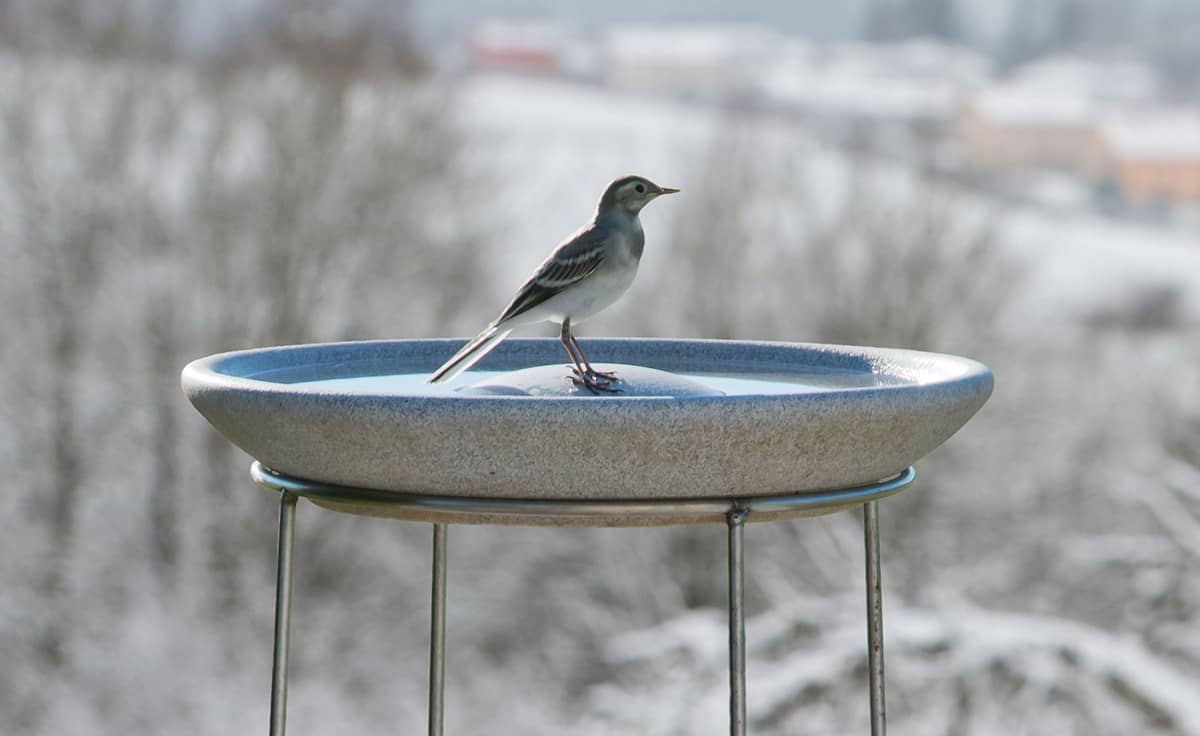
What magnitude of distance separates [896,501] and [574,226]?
673cm

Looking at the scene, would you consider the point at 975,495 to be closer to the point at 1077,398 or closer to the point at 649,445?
the point at 1077,398

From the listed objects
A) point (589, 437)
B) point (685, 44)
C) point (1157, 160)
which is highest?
point (685, 44)

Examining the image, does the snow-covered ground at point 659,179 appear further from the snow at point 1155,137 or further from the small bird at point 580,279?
the snow at point 1155,137

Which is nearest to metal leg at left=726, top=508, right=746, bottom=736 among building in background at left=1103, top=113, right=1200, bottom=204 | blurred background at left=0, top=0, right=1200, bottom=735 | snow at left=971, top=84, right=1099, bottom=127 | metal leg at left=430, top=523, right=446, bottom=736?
metal leg at left=430, top=523, right=446, bottom=736

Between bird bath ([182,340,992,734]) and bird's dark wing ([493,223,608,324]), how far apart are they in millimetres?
117

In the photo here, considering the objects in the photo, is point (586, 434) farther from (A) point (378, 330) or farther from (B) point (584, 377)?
(A) point (378, 330)

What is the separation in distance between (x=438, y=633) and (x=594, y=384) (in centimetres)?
115

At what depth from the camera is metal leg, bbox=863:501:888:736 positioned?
2730 millimetres

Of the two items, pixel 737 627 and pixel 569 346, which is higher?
pixel 569 346

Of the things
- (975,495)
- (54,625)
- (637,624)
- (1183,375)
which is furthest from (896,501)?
(54,625)

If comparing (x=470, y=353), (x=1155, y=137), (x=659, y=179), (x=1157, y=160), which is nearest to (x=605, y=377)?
(x=470, y=353)

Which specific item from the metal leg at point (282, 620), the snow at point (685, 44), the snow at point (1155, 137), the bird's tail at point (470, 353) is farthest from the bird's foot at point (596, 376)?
the snow at point (1155, 137)

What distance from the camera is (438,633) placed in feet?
10.9

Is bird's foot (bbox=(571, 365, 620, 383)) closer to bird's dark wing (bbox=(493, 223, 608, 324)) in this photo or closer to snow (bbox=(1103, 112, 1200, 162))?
bird's dark wing (bbox=(493, 223, 608, 324))
